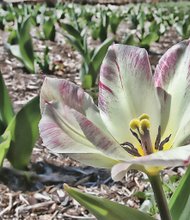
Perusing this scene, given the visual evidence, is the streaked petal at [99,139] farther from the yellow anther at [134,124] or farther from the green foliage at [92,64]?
the green foliage at [92,64]

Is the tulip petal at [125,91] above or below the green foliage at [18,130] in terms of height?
above

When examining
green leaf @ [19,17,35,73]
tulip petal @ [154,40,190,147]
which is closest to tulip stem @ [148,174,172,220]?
tulip petal @ [154,40,190,147]

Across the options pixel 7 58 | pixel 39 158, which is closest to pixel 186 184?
pixel 39 158

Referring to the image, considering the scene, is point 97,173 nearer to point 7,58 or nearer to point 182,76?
point 182,76

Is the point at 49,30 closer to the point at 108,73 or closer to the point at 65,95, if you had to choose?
the point at 108,73

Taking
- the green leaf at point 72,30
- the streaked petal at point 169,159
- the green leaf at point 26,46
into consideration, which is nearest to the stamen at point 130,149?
the streaked petal at point 169,159

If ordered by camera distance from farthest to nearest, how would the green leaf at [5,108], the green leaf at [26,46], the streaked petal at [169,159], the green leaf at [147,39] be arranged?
the green leaf at [147,39] < the green leaf at [26,46] < the green leaf at [5,108] < the streaked petal at [169,159]
